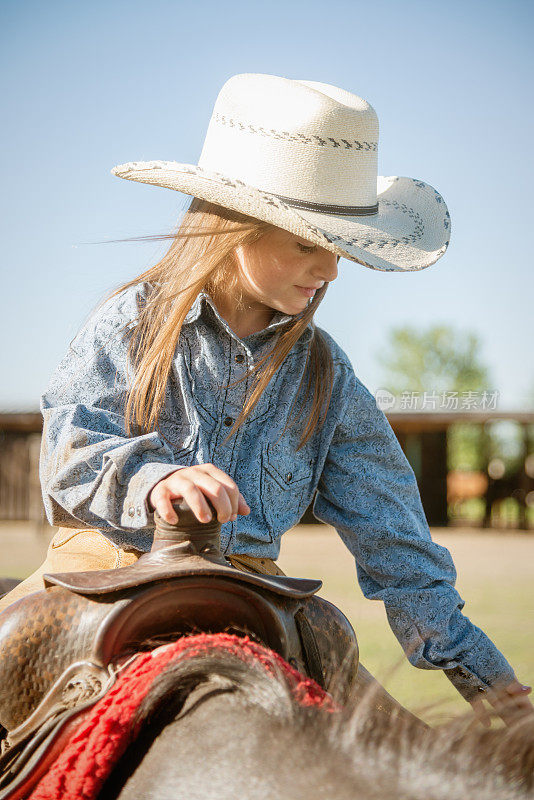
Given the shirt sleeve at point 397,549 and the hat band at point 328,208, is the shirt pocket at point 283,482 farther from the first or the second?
the hat band at point 328,208

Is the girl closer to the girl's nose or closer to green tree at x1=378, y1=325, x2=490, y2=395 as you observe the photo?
the girl's nose

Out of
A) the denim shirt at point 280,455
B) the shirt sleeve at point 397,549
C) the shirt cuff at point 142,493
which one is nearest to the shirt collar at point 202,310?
the denim shirt at point 280,455

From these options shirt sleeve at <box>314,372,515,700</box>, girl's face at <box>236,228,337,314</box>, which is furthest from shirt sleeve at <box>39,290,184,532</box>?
shirt sleeve at <box>314,372,515,700</box>

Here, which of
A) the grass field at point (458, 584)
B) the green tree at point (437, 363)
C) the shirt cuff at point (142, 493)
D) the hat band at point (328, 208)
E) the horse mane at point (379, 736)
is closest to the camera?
the horse mane at point (379, 736)

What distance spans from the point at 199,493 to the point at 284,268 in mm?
622

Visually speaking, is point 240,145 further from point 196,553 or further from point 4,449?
point 4,449

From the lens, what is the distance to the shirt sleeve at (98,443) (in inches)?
42.1

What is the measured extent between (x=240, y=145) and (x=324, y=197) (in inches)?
7.1

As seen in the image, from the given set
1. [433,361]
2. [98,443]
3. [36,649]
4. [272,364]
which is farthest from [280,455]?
[433,361]

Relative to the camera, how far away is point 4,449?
1484 centimetres

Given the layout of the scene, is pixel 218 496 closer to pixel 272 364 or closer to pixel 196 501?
pixel 196 501

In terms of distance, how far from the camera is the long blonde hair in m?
1.35

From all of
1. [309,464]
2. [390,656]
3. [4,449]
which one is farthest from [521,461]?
[309,464]

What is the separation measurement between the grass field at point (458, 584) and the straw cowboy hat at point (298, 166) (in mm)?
755
